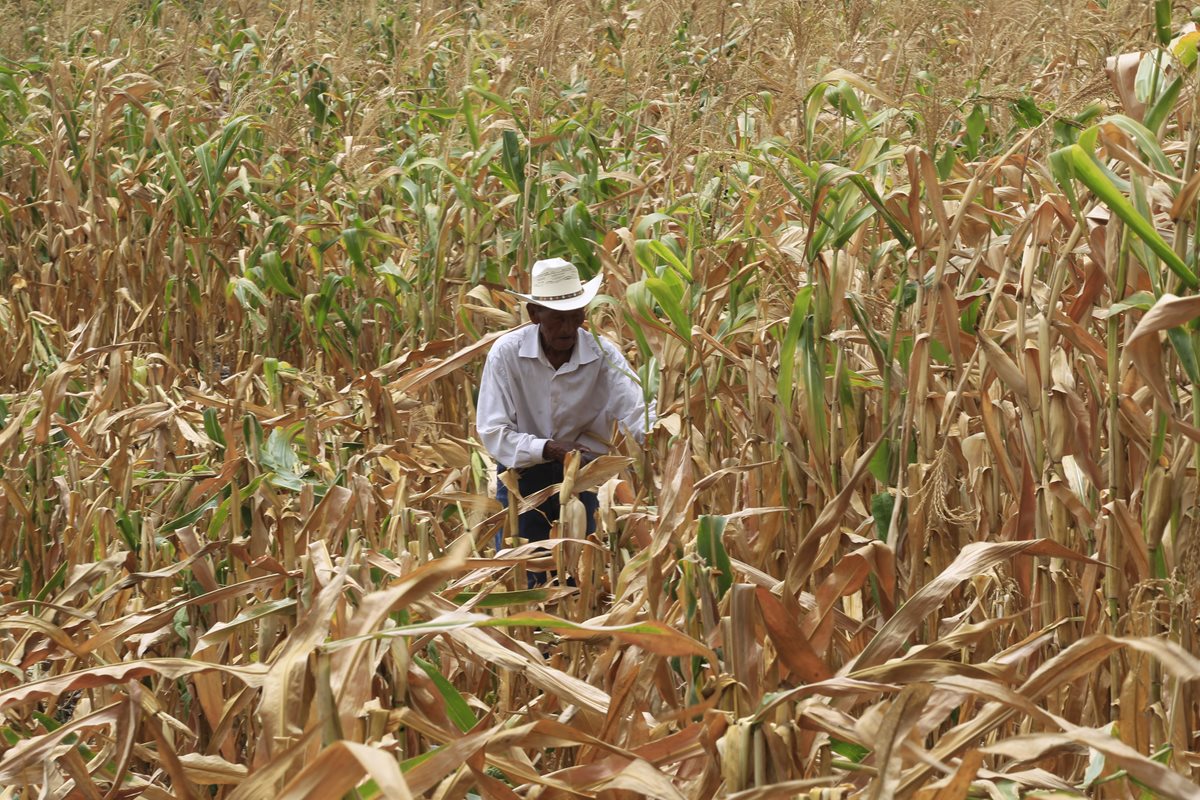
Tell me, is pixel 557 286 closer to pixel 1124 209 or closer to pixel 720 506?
pixel 720 506

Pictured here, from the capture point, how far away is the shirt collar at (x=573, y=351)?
357cm

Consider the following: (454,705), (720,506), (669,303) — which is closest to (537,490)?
(720,506)

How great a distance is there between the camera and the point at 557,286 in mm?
3426

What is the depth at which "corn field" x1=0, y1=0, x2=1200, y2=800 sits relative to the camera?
1495 mm

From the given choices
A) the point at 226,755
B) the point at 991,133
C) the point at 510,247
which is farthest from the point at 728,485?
the point at 991,133

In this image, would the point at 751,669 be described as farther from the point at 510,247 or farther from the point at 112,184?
the point at 112,184

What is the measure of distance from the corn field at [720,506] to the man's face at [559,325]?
0.56 feet

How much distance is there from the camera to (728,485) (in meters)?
2.78

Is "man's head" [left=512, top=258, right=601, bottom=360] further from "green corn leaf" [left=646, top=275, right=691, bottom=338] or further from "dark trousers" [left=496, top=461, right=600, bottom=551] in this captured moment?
"green corn leaf" [left=646, top=275, right=691, bottom=338]

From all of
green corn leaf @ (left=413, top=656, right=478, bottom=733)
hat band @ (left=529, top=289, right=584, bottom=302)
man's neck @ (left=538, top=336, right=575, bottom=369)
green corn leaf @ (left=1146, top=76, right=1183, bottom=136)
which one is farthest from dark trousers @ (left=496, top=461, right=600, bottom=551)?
green corn leaf @ (left=1146, top=76, right=1183, bottom=136)

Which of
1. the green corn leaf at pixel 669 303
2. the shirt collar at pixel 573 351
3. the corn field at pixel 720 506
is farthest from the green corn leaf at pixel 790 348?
the shirt collar at pixel 573 351

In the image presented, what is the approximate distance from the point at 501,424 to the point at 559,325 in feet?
1.03

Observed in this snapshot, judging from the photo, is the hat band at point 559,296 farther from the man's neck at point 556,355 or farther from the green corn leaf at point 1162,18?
the green corn leaf at point 1162,18

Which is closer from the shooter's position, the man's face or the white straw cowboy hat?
the white straw cowboy hat
